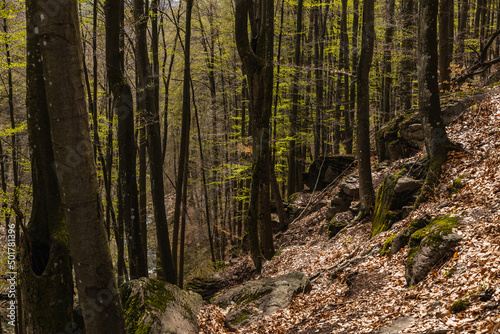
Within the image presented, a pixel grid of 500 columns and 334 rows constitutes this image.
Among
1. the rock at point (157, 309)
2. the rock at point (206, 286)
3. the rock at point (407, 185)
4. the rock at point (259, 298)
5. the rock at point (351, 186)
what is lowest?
the rock at point (206, 286)

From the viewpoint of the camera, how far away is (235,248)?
1944 cm

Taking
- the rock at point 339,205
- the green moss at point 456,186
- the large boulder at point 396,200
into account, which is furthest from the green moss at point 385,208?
the rock at point 339,205

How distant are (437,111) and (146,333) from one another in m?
7.23

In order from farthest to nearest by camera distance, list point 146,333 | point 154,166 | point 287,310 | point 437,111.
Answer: point 154,166
point 437,111
point 287,310
point 146,333

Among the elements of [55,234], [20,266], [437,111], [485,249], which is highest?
[437,111]

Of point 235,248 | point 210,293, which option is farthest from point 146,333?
point 235,248

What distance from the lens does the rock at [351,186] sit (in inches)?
489

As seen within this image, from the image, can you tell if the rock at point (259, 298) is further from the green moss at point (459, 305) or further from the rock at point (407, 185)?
the green moss at point (459, 305)

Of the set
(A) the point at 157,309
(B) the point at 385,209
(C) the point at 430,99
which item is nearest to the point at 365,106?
(C) the point at 430,99

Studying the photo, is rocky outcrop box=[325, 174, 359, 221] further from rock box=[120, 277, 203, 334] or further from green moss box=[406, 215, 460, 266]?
rock box=[120, 277, 203, 334]

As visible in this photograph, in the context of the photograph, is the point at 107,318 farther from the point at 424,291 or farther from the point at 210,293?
the point at 210,293

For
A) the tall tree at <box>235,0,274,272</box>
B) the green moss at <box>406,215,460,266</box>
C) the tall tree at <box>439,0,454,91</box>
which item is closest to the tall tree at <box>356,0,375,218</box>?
the tall tree at <box>235,0,274,272</box>

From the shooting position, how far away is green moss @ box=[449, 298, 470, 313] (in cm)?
402

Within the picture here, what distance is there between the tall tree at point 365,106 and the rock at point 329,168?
199 inches
